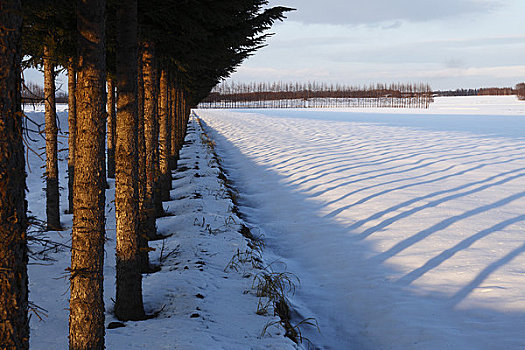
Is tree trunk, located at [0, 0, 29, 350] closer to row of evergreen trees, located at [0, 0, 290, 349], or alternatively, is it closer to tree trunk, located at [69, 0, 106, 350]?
row of evergreen trees, located at [0, 0, 290, 349]

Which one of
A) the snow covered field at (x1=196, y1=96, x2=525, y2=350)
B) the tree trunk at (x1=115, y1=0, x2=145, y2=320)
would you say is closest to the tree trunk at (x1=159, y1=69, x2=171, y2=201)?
the snow covered field at (x1=196, y1=96, x2=525, y2=350)

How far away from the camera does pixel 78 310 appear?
10.5 ft

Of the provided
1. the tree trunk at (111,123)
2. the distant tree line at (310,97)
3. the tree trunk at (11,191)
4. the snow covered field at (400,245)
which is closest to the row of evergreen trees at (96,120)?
the tree trunk at (11,191)

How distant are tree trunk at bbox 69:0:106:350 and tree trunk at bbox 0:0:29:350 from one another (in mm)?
878

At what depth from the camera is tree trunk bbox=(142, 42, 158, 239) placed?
679 centimetres

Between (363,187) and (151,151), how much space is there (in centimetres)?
608

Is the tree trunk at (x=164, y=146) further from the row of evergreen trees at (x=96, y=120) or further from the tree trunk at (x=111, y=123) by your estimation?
the tree trunk at (x=111, y=123)

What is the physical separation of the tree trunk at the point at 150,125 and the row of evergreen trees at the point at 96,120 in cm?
2

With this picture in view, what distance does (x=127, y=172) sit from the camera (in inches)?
173

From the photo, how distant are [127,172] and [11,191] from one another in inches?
87.3

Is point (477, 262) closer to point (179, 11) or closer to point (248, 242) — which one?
point (248, 242)

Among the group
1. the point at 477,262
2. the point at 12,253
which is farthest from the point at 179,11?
the point at 477,262

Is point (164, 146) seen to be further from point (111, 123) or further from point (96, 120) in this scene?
point (96, 120)

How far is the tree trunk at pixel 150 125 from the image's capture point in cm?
679
